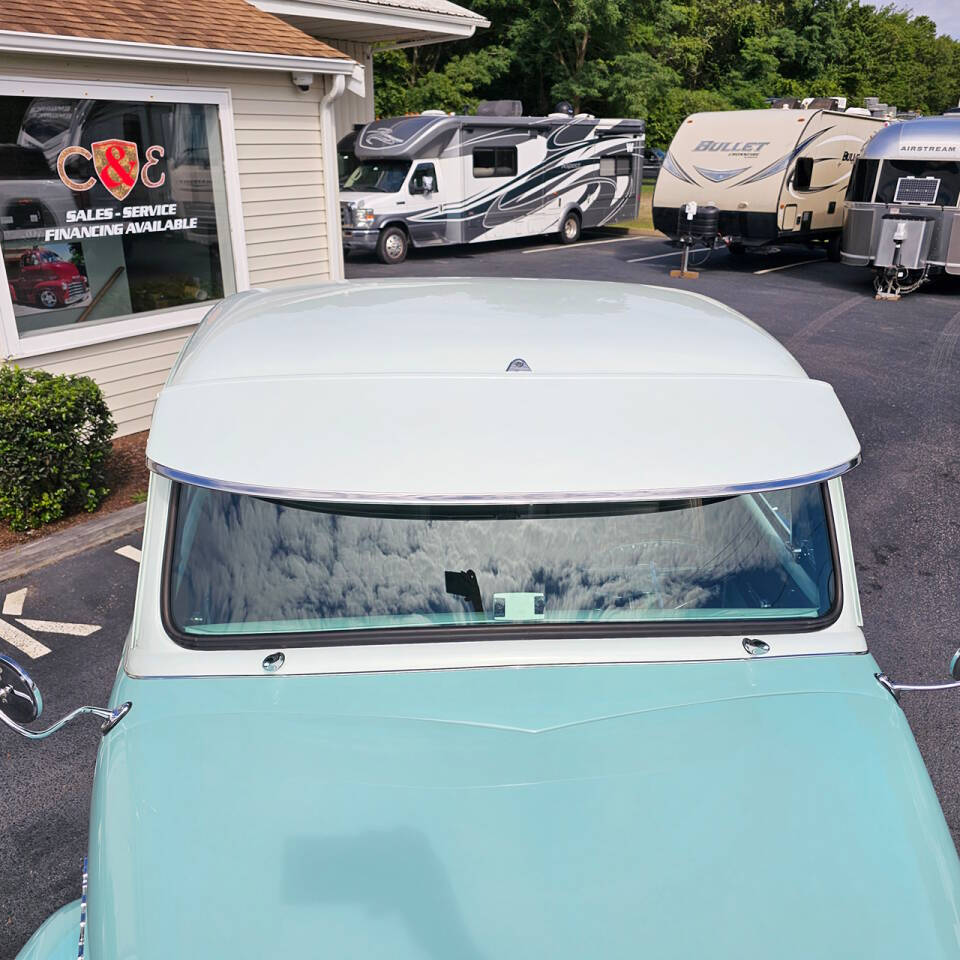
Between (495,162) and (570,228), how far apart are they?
3.41 meters

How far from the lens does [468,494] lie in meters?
2.32

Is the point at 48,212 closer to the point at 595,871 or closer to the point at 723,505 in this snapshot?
the point at 723,505

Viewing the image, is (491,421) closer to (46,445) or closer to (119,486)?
(46,445)

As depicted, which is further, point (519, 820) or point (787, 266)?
point (787, 266)

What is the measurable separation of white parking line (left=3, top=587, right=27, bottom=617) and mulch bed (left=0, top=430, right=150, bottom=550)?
0.69m

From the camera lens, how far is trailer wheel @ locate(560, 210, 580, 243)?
2291cm

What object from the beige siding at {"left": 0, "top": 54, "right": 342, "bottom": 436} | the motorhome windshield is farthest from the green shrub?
the motorhome windshield

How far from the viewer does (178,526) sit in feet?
8.32

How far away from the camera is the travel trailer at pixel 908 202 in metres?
15.2

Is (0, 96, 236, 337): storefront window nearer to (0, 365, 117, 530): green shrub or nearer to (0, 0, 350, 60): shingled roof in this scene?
(0, 0, 350, 60): shingled roof

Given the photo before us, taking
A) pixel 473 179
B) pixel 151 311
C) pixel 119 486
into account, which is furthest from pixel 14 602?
pixel 473 179

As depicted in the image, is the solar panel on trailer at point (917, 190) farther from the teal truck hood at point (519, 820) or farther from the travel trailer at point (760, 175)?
the teal truck hood at point (519, 820)

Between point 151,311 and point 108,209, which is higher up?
point 108,209

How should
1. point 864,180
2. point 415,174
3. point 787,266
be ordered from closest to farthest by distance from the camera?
point 864,180 < point 415,174 < point 787,266
